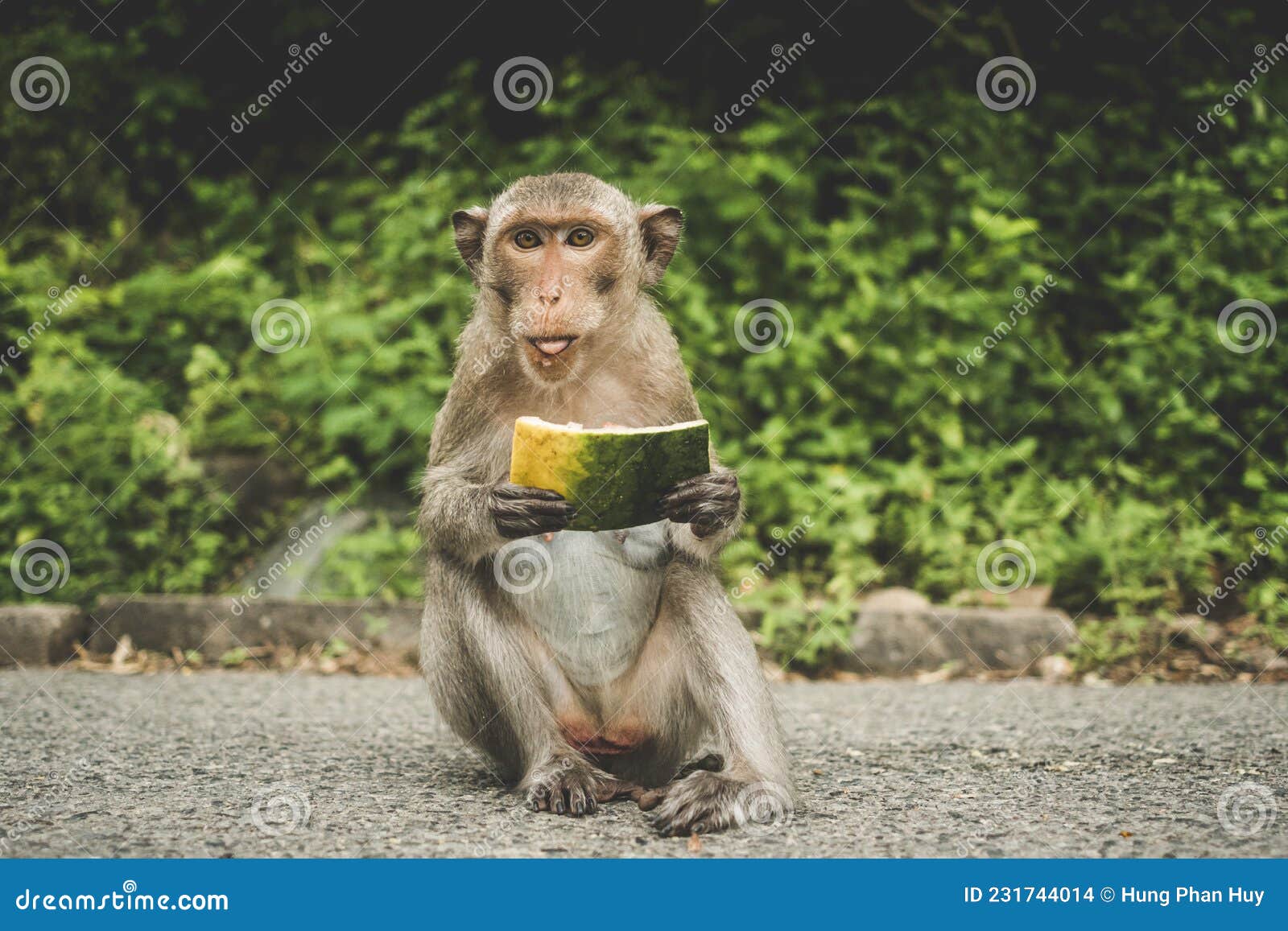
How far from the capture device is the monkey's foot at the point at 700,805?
3.35 metres

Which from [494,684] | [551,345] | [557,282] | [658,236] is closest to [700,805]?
[494,684]

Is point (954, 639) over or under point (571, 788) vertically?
over

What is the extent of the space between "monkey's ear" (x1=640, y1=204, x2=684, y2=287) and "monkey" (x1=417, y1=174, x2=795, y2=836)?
151 millimetres

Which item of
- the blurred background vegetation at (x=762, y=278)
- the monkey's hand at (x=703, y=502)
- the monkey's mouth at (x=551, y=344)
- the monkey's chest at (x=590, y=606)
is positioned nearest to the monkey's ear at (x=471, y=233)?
the monkey's mouth at (x=551, y=344)

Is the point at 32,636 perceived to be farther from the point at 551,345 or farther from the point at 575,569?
the point at 551,345

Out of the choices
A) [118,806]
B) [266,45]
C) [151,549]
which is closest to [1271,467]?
[118,806]

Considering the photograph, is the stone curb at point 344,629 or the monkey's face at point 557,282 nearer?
the monkey's face at point 557,282

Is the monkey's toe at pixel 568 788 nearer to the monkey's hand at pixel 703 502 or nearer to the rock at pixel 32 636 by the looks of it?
the monkey's hand at pixel 703 502

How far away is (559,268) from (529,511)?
2.74ft

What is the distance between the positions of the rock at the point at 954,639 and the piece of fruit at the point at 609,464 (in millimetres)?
3632

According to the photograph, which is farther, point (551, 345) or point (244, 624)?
point (244, 624)

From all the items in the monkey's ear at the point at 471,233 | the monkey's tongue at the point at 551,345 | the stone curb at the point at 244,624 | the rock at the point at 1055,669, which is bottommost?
the stone curb at the point at 244,624

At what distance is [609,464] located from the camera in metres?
3.50

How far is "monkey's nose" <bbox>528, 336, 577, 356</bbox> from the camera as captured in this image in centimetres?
365
